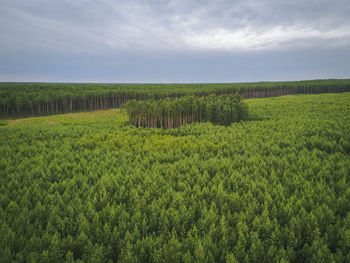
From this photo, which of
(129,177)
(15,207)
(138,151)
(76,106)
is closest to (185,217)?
(129,177)

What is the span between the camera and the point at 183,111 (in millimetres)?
49938

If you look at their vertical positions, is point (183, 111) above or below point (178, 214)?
above

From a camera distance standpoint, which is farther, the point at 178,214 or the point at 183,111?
the point at 183,111

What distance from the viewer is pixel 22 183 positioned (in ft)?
39.8

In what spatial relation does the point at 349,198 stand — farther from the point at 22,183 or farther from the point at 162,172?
the point at 22,183

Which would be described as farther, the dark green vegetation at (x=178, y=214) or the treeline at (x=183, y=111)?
the treeline at (x=183, y=111)

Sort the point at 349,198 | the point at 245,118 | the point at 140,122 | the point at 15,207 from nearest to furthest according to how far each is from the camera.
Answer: the point at 15,207 < the point at 349,198 < the point at 245,118 < the point at 140,122

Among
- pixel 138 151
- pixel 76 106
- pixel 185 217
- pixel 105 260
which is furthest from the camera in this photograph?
pixel 76 106

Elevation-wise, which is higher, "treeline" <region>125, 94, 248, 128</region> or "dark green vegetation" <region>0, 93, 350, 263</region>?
"treeline" <region>125, 94, 248, 128</region>

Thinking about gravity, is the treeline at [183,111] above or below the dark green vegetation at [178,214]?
above

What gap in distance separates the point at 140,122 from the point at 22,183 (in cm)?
3933

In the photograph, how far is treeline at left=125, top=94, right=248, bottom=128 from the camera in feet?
152

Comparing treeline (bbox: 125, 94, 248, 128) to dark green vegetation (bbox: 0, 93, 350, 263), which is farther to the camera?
treeline (bbox: 125, 94, 248, 128)

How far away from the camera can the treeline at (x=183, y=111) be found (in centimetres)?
4638
